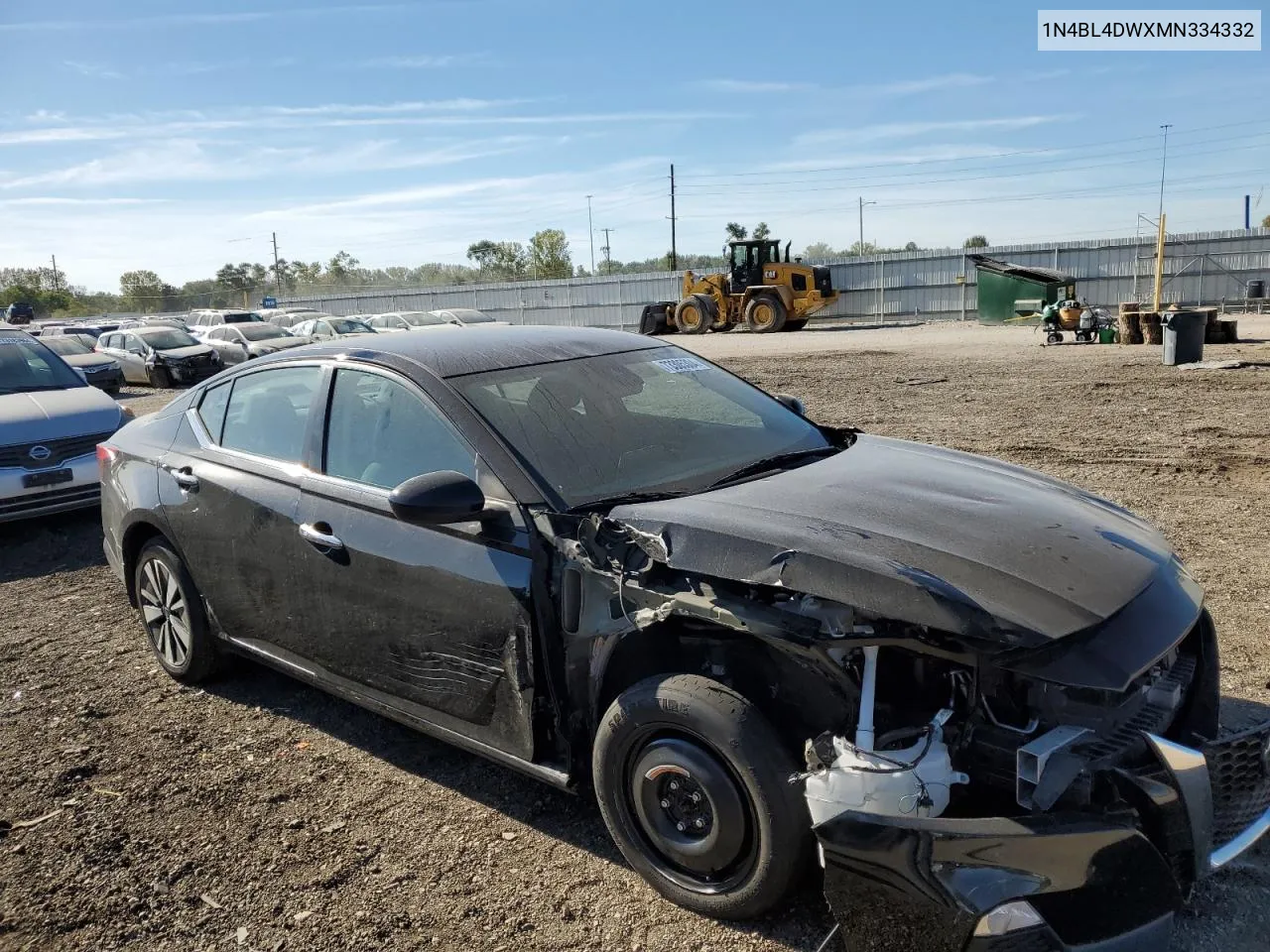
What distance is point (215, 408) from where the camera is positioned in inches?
178

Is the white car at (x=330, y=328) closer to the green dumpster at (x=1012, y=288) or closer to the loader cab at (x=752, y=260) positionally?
the loader cab at (x=752, y=260)

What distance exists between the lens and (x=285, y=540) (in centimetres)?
371

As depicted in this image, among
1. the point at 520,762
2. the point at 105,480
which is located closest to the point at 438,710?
the point at 520,762

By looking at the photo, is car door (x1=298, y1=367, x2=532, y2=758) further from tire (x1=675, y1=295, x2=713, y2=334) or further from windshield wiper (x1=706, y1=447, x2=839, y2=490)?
tire (x1=675, y1=295, x2=713, y2=334)

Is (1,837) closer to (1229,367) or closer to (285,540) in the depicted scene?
(285,540)

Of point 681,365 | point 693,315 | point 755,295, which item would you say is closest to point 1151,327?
point 755,295

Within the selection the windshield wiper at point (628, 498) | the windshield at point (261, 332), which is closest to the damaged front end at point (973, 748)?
the windshield wiper at point (628, 498)

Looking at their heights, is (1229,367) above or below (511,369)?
below

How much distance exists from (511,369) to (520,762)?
1475 millimetres

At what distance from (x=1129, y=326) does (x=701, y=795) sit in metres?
20.6

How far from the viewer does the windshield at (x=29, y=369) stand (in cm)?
859

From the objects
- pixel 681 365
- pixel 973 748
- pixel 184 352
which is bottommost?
pixel 973 748

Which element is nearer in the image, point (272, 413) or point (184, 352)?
point (272, 413)

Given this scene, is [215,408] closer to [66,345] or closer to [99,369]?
[99,369]
